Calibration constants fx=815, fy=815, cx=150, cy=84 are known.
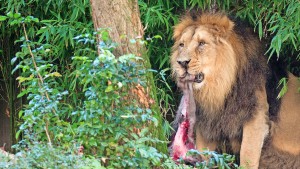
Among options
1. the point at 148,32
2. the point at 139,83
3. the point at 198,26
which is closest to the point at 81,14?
the point at 148,32

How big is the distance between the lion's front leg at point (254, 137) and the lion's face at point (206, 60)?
1.02ft

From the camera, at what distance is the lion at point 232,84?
700 centimetres

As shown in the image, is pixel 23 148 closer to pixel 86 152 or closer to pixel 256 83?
pixel 86 152

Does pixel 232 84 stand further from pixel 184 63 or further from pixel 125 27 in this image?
pixel 125 27

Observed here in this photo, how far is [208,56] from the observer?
6.95 m

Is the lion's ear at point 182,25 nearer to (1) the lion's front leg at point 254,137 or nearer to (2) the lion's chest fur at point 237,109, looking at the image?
(2) the lion's chest fur at point 237,109

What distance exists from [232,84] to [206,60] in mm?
376

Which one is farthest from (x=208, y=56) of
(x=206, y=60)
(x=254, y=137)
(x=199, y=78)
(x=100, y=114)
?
(x=100, y=114)

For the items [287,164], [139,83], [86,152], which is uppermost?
[139,83]

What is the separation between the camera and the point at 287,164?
7.72 metres

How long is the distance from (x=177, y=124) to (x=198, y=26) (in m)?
1.28

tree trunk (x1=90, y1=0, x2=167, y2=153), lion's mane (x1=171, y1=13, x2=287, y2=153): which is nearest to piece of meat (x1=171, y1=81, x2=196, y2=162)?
lion's mane (x1=171, y1=13, x2=287, y2=153)

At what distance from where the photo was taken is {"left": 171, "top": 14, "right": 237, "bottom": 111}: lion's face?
689 centimetres

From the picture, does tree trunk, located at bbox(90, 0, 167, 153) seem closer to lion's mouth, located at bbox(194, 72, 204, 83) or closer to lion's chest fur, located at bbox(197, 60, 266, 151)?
lion's mouth, located at bbox(194, 72, 204, 83)
